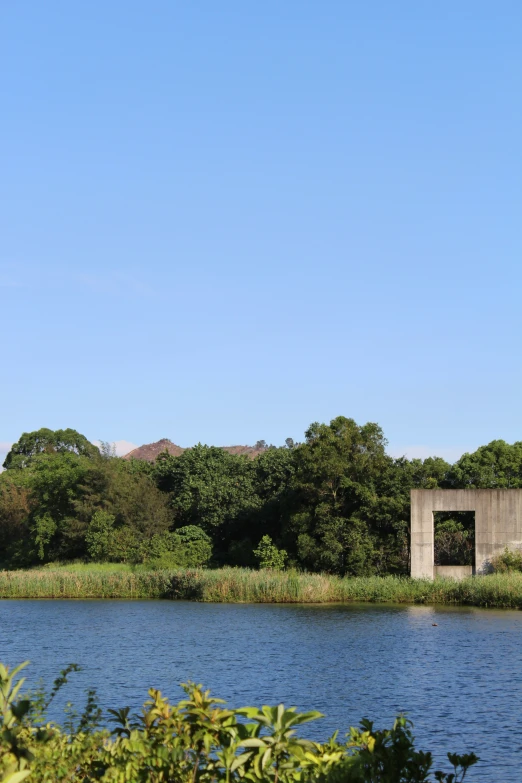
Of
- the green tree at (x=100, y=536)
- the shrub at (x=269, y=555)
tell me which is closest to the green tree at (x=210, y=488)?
the green tree at (x=100, y=536)

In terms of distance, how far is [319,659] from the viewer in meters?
27.2

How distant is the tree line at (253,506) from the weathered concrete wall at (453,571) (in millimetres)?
2919

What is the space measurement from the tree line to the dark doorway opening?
0.08 m

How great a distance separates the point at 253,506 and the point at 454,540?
1274 centimetres

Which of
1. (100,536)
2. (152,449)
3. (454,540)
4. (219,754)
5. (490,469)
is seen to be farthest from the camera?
(152,449)

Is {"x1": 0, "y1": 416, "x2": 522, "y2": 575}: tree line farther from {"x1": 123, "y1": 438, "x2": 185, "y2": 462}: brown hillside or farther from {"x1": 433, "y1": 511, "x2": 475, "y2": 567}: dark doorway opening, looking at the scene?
{"x1": 123, "y1": 438, "x2": 185, "y2": 462}: brown hillside

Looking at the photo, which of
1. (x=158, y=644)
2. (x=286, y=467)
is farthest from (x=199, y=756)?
(x=286, y=467)

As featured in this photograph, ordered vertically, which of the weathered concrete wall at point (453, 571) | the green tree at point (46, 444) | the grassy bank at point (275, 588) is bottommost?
the grassy bank at point (275, 588)

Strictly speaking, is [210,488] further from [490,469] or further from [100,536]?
[490,469]

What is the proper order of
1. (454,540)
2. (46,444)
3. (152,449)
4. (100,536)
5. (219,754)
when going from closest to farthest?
(219,754), (454,540), (100,536), (46,444), (152,449)

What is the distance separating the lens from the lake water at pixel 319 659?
735 inches

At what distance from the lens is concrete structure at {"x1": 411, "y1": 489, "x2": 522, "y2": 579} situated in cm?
4762

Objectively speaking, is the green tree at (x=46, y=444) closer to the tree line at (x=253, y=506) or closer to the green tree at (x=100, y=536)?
the tree line at (x=253, y=506)

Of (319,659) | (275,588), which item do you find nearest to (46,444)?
(275,588)
